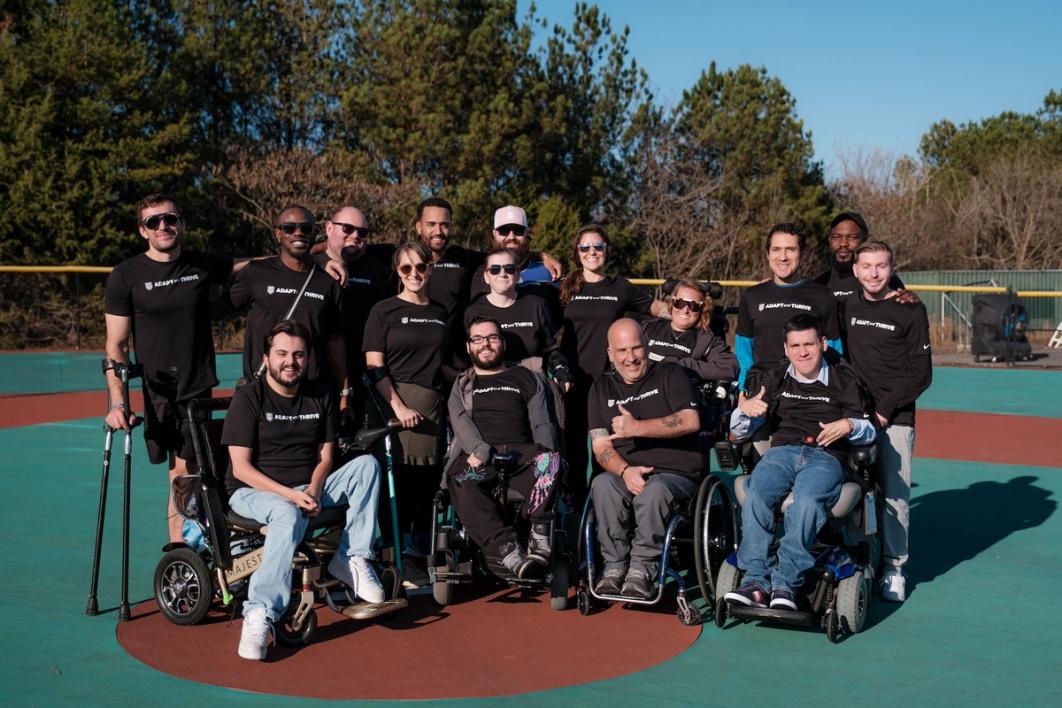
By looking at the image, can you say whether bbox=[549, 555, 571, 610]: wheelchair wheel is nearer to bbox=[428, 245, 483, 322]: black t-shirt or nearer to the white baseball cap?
bbox=[428, 245, 483, 322]: black t-shirt

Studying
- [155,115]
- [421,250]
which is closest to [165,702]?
[421,250]

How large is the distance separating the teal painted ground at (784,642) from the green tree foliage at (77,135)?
18.4 meters

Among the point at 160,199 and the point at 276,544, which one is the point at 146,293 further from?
the point at 276,544

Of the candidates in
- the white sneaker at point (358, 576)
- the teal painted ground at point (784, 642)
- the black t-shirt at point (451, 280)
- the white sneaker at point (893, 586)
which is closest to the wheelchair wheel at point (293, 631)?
the white sneaker at point (358, 576)

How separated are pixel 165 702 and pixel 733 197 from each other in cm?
→ 3157

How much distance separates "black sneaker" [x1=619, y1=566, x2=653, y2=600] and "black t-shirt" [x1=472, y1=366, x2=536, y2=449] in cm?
94

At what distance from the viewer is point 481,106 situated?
28703mm

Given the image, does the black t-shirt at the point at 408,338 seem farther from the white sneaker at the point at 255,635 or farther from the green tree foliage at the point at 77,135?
the green tree foliage at the point at 77,135

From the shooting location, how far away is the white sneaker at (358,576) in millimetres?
5020

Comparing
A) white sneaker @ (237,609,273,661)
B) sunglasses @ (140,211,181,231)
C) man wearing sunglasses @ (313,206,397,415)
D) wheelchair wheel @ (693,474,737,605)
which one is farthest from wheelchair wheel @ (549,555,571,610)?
sunglasses @ (140,211,181,231)

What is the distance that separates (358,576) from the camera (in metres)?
5.04

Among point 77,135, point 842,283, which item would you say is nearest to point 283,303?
point 842,283

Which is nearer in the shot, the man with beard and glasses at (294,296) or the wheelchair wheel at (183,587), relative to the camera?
the wheelchair wheel at (183,587)

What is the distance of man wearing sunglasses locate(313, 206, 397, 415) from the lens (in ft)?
20.3
